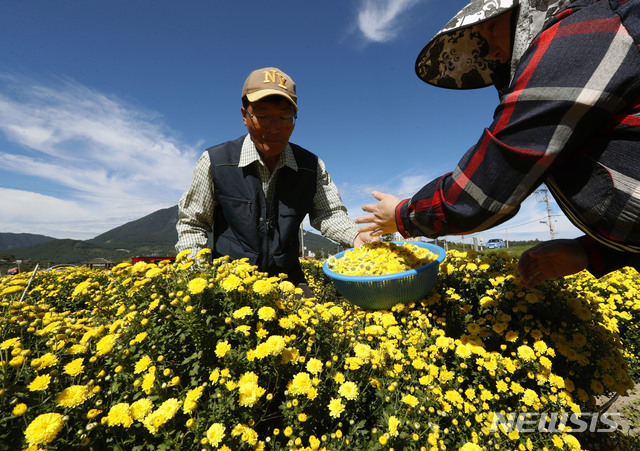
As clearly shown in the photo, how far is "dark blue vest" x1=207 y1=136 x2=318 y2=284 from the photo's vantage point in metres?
2.08

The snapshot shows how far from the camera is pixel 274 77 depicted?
1.84m

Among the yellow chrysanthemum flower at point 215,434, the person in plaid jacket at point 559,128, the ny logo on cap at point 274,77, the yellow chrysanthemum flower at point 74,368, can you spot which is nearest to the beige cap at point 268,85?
the ny logo on cap at point 274,77

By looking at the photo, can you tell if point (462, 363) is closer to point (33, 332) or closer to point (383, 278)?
point (383, 278)

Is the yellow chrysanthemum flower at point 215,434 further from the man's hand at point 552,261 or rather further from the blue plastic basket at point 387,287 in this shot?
the man's hand at point 552,261

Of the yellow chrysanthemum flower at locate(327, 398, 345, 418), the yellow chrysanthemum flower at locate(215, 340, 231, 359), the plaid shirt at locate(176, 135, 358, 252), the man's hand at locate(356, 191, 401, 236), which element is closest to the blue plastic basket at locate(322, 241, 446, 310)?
the man's hand at locate(356, 191, 401, 236)

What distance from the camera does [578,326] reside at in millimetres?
1722

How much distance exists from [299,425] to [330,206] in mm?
1738

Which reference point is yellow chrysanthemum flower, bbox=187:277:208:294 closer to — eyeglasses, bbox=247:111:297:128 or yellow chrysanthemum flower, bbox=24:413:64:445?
yellow chrysanthemum flower, bbox=24:413:64:445

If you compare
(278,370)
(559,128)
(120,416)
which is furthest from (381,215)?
(120,416)

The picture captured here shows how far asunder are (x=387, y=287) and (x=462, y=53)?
1.41m

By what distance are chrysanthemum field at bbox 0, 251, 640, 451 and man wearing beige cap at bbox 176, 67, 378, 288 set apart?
64 centimetres

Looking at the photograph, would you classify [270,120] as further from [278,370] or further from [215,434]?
[215,434]

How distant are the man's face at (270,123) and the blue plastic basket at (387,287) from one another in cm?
108

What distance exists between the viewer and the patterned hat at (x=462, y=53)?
1016 mm
